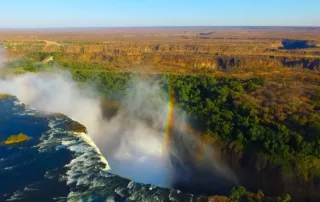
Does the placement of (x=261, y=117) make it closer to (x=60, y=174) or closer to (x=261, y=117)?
(x=261, y=117)

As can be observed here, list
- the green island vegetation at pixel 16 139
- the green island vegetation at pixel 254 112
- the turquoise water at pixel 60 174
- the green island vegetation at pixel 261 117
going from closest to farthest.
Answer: the turquoise water at pixel 60 174, the green island vegetation at pixel 254 112, the green island vegetation at pixel 261 117, the green island vegetation at pixel 16 139

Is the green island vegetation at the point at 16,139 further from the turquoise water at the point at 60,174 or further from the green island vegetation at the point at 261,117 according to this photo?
the green island vegetation at the point at 261,117

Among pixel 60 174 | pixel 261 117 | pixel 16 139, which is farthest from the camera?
pixel 261 117

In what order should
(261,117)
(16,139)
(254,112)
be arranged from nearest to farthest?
(16,139)
(261,117)
(254,112)

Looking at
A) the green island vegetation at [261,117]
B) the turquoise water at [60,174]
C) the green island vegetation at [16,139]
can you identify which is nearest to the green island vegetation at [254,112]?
the green island vegetation at [261,117]

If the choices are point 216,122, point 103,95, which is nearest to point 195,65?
point 103,95

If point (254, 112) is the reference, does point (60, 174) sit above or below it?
below

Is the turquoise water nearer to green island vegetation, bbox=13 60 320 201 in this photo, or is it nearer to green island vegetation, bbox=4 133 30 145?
green island vegetation, bbox=4 133 30 145

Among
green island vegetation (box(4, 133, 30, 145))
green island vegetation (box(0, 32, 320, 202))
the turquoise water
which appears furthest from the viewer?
green island vegetation (box(4, 133, 30, 145))

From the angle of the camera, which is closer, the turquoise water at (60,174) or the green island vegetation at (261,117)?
the turquoise water at (60,174)

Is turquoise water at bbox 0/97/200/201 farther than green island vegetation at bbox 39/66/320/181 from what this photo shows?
No

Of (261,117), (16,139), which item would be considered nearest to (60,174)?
(16,139)

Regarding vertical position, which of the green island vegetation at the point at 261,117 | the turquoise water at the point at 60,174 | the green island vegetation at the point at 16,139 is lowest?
the turquoise water at the point at 60,174

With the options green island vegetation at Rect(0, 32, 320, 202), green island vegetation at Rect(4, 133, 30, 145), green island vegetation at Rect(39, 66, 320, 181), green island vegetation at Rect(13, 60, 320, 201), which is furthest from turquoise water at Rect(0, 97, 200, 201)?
green island vegetation at Rect(39, 66, 320, 181)
